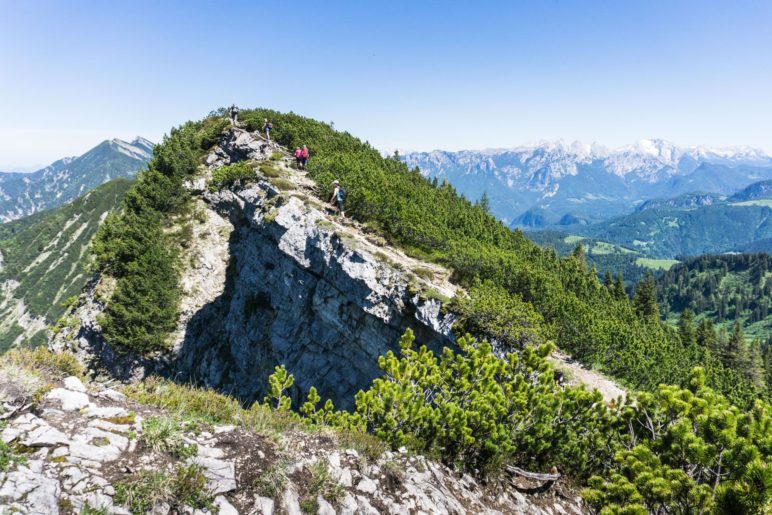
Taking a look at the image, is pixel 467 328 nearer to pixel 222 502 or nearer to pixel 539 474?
pixel 539 474

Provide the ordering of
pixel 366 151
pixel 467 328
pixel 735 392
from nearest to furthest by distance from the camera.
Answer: pixel 467 328, pixel 735 392, pixel 366 151

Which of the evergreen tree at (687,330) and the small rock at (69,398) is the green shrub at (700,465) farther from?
the evergreen tree at (687,330)

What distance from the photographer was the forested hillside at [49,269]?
15200cm

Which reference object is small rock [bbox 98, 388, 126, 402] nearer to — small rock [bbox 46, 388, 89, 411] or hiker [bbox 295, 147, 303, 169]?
small rock [bbox 46, 388, 89, 411]

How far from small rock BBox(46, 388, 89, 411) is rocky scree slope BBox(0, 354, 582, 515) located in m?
0.01

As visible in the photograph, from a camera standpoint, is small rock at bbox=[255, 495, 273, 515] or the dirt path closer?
small rock at bbox=[255, 495, 273, 515]

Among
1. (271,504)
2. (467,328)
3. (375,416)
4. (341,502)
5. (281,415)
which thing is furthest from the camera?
(467,328)

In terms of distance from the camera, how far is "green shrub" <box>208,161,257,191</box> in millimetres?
34625

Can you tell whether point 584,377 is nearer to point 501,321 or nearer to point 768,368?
point 501,321

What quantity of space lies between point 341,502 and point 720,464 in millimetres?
6271

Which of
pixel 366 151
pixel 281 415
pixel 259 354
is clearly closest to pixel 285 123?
pixel 366 151

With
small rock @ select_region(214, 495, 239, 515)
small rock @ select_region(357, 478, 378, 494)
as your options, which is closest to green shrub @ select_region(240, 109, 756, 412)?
small rock @ select_region(357, 478, 378, 494)

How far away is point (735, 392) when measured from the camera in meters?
24.9

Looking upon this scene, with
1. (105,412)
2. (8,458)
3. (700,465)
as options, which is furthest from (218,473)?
(700,465)
